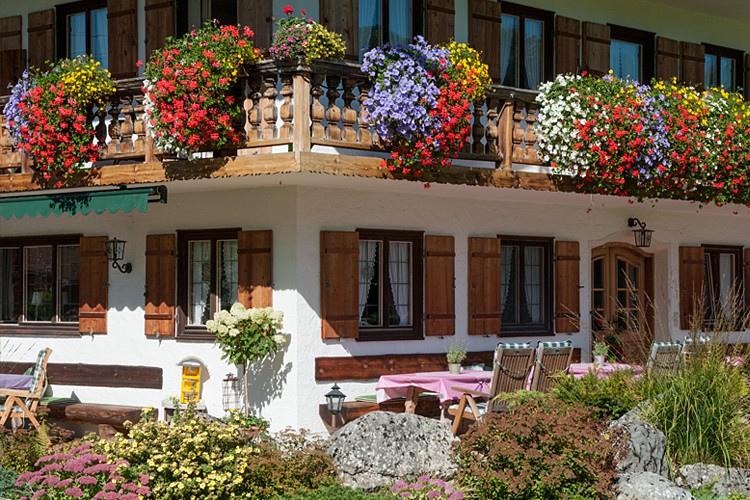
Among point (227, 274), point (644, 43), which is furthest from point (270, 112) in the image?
point (644, 43)

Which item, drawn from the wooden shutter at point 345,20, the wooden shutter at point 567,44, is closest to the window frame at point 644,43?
the wooden shutter at point 567,44

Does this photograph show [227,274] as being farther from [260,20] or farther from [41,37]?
[41,37]

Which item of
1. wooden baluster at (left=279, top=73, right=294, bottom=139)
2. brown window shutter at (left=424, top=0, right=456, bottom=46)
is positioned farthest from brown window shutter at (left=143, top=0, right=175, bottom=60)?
brown window shutter at (left=424, top=0, right=456, bottom=46)

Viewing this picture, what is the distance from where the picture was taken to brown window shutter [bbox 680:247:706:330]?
17.5 metres

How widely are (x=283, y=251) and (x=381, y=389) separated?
195 cm

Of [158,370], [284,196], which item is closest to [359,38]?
[284,196]

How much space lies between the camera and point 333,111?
1190cm

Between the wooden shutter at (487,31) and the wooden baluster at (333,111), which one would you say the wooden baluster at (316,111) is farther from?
the wooden shutter at (487,31)

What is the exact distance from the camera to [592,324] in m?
16.4

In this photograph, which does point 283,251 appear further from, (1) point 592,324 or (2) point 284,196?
(1) point 592,324

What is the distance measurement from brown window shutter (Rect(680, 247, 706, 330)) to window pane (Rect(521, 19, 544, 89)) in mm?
3746

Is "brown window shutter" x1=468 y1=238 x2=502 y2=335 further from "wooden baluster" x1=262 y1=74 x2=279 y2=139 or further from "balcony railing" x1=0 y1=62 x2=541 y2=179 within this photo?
"wooden baluster" x1=262 y1=74 x2=279 y2=139

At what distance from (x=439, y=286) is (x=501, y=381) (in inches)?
101

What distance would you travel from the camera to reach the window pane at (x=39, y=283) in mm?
15414
